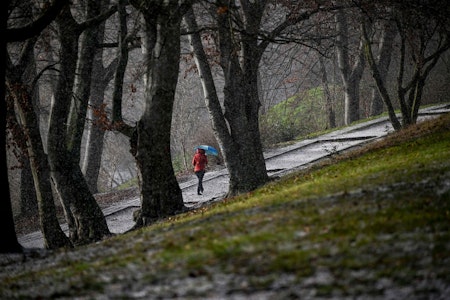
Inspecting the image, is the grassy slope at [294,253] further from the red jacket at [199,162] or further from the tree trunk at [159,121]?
the red jacket at [199,162]

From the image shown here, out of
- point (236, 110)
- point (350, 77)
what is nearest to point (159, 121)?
point (236, 110)

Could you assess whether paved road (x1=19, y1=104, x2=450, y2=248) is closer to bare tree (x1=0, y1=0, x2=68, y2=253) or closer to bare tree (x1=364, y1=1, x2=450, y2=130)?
bare tree (x1=364, y1=1, x2=450, y2=130)

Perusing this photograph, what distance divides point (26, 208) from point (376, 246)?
63.6ft

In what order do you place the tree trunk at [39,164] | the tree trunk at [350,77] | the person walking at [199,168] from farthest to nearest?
1. the tree trunk at [350,77]
2. the person walking at [199,168]
3. the tree trunk at [39,164]

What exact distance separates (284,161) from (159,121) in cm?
1054

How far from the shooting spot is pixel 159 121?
43.4ft

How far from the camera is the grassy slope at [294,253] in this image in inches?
214

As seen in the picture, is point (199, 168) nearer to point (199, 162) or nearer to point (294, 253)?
point (199, 162)

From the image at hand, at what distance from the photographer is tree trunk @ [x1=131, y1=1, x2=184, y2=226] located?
13086mm

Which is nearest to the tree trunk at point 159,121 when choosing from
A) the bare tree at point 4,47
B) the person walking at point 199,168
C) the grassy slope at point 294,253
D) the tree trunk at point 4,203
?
the bare tree at point 4,47

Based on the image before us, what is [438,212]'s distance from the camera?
23.5 feet

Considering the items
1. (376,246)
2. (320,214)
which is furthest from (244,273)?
(320,214)

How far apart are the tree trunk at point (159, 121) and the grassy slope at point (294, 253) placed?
4.13 metres

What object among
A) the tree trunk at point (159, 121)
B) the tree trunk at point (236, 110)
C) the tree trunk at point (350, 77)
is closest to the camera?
the tree trunk at point (159, 121)
